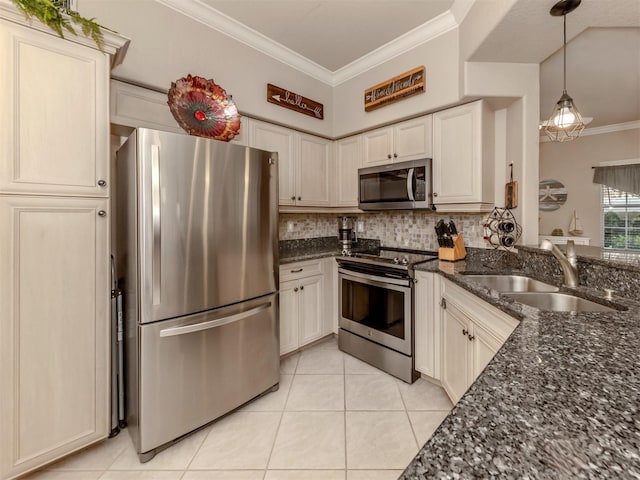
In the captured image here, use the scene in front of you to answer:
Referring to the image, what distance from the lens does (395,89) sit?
2500 mm

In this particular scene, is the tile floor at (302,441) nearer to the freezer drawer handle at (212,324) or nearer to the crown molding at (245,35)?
the freezer drawer handle at (212,324)

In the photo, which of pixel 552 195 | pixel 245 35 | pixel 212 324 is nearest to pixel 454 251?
pixel 212 324

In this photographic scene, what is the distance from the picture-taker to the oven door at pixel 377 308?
2.20 metres

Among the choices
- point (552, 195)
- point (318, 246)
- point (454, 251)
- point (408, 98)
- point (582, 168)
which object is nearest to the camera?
point (454, 251)

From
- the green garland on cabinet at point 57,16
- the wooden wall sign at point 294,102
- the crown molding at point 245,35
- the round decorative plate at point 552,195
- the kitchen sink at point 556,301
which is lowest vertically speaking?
the kitchen sink at point 556,301

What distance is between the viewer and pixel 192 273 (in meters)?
1.56

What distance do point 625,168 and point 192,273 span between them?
6.21m

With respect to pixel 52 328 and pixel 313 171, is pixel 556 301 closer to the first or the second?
pixel 313 171

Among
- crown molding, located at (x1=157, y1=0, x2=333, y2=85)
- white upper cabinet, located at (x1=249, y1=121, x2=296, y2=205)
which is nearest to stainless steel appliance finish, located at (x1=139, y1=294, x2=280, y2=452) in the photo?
white upper cabinet, located at (x1=249, y1=121, x2=296, y2=205)

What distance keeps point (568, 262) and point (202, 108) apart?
2349mm

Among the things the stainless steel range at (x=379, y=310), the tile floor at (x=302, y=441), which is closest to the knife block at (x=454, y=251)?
the stainless steel range at (x=379, y=310)

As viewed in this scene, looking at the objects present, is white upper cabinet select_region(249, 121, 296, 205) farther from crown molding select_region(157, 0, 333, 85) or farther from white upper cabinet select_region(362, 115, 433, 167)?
white upper cabinet select_region(362, 115, 433, 167)

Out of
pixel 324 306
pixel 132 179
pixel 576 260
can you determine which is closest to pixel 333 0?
pixel 132 179

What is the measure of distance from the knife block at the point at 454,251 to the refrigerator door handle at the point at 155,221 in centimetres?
203
